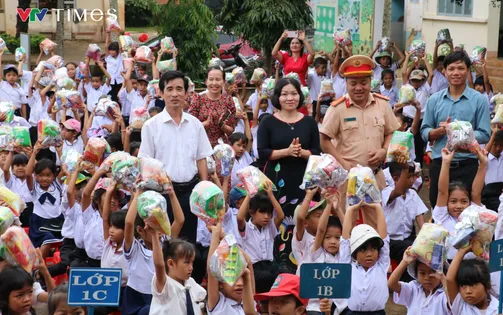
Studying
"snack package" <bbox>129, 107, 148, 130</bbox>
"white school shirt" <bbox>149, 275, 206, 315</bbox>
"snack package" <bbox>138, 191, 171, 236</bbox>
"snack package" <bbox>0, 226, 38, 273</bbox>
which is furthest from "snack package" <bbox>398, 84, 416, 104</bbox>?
"snack package" <bbox>0, 226, 38, 273</bbox>

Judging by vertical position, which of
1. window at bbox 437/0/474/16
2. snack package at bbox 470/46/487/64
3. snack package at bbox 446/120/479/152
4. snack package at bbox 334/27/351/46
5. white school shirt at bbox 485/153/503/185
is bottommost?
white school shirt at bbox 485/153/503/185

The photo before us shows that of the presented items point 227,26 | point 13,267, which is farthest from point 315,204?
point 227,26

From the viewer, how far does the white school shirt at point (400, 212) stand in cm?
812

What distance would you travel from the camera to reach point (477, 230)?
5863 mm

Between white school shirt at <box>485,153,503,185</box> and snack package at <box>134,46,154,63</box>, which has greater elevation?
snack package at <box>134,46,154,63</box>

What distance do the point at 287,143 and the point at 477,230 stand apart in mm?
2279

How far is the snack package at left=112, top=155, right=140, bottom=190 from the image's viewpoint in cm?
681

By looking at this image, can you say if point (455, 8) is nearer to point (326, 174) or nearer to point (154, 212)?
point (326, 174)

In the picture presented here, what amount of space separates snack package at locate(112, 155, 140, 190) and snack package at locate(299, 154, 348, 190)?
120 centimetres

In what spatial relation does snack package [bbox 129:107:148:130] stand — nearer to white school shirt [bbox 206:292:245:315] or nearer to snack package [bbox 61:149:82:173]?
Result: snack package [bbox 61:149:82:173]

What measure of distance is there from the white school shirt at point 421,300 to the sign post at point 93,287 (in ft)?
6.46

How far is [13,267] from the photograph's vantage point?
5.39 metres

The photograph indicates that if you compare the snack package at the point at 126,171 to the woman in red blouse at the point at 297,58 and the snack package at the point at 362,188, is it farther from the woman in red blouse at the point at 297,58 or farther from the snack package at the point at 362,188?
the woman in red blouse at the point at 297,58

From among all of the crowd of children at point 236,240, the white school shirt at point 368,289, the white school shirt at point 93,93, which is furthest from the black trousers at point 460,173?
the white school shirt at point 93,93
